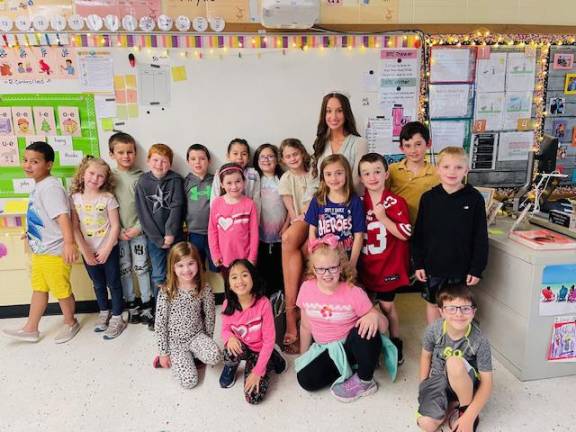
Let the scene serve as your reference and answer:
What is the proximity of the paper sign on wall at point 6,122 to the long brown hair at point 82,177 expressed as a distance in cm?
46

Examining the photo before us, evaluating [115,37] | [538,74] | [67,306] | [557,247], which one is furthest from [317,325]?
[538,74]

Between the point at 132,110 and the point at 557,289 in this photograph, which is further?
the point at 132,110

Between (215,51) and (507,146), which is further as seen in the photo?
(507,146)

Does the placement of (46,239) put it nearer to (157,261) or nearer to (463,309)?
(157,261)

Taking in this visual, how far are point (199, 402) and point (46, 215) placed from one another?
4.46 ft

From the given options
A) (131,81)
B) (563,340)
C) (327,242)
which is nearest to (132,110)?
(131,81)

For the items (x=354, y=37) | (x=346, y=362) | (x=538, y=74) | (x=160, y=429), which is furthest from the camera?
(x=538, y=74)

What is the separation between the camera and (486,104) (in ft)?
9.41

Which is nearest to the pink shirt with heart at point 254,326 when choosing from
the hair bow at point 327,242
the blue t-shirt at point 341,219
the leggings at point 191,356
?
the leggings at point 191,356

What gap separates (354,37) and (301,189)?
101cm

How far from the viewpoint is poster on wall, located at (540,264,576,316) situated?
1985 mm

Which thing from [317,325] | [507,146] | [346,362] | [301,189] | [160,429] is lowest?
[160,429]

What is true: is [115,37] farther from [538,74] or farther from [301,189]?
[538,74]

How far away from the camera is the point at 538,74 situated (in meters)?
2.86
